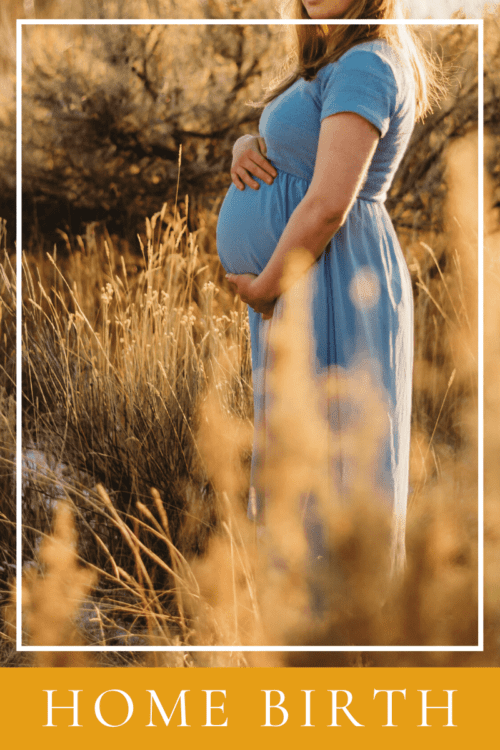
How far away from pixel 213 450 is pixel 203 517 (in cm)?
22

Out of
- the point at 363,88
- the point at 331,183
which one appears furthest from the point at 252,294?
the point at 363,88

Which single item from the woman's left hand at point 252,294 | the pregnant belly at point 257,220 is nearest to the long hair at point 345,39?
the pregnant belly at point 257,220

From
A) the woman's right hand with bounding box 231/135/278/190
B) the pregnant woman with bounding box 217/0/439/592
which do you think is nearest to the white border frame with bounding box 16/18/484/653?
the pregnant woman with bounding box 217/0/439/592

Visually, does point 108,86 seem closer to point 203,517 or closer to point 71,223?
point 71,223

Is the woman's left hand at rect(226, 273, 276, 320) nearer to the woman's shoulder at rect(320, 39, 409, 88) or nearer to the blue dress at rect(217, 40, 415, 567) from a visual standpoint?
the blue dress at rect(217, 40, 415, 567)

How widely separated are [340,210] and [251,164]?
1.18ft

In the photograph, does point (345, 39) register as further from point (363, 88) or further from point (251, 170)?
point (251, 170)

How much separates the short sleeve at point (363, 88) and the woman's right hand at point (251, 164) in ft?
0.78

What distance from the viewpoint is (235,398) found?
2.22 m

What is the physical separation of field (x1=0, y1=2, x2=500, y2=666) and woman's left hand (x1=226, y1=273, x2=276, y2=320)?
72 millimetres

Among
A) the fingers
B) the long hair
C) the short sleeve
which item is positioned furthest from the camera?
the fingers

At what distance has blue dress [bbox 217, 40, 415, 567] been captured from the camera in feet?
4.66

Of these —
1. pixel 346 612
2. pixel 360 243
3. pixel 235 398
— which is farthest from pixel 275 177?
pixel 346 612

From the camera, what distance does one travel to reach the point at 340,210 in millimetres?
1387
